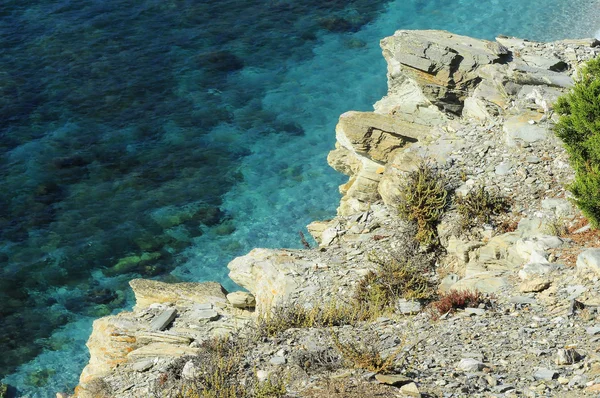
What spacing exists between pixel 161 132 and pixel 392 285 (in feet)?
68.7

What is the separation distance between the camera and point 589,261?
49.2 feet

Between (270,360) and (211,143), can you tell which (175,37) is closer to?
(211,143)

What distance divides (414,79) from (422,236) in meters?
7.65

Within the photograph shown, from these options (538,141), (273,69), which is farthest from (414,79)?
(273,69)

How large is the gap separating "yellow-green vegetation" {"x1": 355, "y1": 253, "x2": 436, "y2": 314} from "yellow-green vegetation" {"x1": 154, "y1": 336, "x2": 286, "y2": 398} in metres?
3.59

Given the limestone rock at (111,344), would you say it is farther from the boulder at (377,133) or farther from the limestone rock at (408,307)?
the boulder at (377,133)

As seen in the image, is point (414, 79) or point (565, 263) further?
point (414, 79)

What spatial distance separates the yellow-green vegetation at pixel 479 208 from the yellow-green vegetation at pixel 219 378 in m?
7.29

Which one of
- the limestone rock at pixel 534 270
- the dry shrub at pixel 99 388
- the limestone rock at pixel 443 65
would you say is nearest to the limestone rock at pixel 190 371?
the dry shrub at pixel 99 388

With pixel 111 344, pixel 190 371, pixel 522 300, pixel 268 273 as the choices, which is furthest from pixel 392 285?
pixel 111 344

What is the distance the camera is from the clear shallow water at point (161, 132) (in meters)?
27.5

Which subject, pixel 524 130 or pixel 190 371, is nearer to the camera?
pixel 190 371

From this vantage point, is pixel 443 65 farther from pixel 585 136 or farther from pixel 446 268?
pixel 446 268

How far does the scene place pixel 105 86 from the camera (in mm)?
38406
